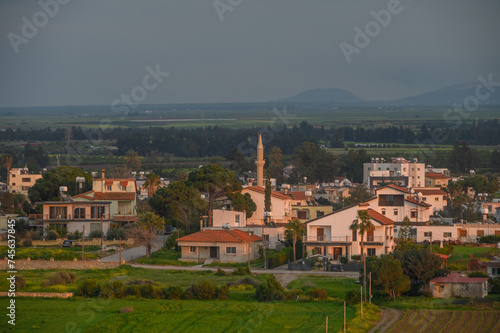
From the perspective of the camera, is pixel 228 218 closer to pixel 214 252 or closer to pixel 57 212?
pixel 214 252

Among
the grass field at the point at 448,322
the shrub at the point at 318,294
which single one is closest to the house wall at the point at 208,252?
the shrub at the point at 318,294

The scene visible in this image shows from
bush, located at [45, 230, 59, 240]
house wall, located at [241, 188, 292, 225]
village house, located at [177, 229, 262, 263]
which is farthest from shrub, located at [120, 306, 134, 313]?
house wall, located at [241, 188, 292, 225]

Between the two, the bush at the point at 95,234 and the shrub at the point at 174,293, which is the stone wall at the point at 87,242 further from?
the shrub at the point at 174,293

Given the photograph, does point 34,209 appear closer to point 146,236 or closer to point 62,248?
point 62,248

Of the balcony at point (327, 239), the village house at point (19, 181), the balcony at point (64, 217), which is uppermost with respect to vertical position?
the village house at point (19, 181)

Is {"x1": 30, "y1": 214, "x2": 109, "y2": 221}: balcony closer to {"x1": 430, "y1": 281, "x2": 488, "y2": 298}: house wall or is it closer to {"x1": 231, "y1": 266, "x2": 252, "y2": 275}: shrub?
{"x1": 231, "y1": 266, "x2": 252, "y2": 275}: shrub
